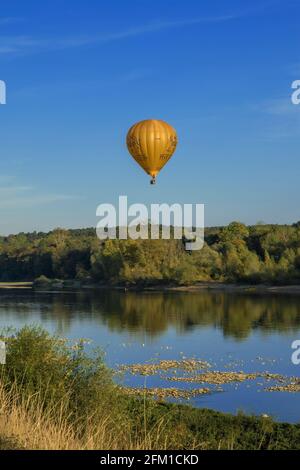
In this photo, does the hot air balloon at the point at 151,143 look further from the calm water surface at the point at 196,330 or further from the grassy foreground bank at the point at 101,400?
the grassy foreground bank at the point at 101,400

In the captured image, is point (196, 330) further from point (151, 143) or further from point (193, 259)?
point (193, 259)

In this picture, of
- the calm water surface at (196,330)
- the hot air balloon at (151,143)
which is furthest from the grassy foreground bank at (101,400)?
the hot air balloon at (151,143)

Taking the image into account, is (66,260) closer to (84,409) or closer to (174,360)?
(174,360)

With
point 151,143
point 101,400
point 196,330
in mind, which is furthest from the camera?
→ point 196,330

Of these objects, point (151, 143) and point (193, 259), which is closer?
point (151, 143)

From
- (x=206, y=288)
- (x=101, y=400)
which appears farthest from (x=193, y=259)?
(x=101, y=400)

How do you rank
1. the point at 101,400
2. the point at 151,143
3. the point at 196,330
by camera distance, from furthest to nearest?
the point at 196,330 < the point at 151,143 < the point at 101,400

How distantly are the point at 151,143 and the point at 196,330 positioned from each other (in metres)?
12.1

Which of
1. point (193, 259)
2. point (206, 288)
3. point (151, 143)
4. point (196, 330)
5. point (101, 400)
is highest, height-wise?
point (151, 143)

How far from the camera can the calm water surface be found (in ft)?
48.5

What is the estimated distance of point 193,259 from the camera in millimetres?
53156

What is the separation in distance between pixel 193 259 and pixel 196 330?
27.1m

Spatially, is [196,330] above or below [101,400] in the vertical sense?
below
